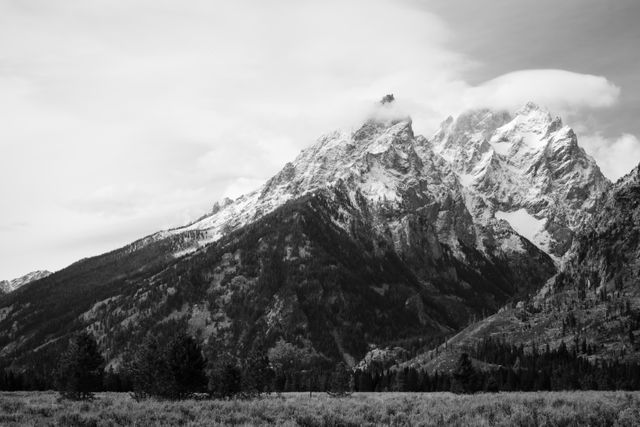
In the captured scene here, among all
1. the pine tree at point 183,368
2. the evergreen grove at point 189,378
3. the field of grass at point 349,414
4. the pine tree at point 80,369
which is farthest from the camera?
the pine tree at point 80,369

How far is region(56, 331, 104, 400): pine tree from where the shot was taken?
78125mm

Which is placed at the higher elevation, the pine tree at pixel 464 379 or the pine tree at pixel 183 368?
the pine tree at pixel 183 368

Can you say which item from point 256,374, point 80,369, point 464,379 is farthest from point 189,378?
point 464,379

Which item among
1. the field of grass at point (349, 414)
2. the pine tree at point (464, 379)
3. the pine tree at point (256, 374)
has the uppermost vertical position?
the field of grass at point (349, 414)

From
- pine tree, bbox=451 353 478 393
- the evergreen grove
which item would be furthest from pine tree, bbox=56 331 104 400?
pine tree, bbox=451 353 478 393

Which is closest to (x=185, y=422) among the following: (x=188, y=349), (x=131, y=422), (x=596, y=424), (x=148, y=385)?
(x=131, y=422)

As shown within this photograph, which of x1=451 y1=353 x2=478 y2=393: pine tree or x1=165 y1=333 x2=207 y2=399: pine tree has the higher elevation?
x1=165 y1=333 x2=207 y2=399: pine tree

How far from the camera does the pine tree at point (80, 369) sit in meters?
78.1

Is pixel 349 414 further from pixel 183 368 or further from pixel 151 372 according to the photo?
pixel 151 372

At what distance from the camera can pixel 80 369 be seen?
8062 centimetres

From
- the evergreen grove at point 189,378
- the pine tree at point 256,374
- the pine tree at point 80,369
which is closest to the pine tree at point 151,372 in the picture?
the evergreen grove at point 189,378

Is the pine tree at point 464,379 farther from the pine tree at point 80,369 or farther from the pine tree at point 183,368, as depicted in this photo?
the pine tree at point 80,369

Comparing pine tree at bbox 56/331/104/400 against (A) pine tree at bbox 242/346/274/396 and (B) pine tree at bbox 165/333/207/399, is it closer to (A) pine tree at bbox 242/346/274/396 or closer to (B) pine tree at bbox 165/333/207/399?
(B) pine tree at bbox 165/333/207/399

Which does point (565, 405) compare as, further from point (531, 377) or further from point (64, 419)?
point (531, 377)
